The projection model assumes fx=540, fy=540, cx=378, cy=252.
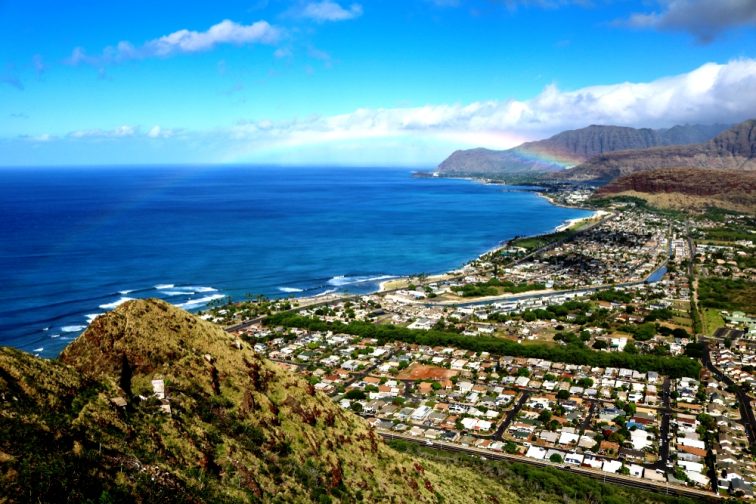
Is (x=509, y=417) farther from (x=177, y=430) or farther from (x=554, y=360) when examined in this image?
(x=177, y=430)

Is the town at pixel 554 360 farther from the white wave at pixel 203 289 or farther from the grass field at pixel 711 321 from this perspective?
the white wave at pixel 203 289

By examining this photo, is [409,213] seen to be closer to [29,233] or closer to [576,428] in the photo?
[29,233]

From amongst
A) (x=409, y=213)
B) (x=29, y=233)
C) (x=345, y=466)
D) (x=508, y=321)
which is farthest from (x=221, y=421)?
(x=409, y=213)

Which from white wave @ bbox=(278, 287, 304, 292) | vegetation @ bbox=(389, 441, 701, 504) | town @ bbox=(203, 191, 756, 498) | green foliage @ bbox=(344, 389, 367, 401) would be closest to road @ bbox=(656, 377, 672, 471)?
town @ bbox=(203, 191, 756, 498)

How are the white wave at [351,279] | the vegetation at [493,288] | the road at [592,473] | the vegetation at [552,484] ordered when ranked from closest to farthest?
the vegetation at [552,484], the road at [592,473], the vegetation at [493,288], the white wave at [351,279]

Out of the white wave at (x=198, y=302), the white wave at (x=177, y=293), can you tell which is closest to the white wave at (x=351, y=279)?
the white wave at (x=198, y=302)

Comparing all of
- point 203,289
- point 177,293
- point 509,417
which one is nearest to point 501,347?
point 509,417

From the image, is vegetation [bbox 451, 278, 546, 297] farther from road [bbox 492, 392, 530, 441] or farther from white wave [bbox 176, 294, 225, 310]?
white wave [bbox 176, 294, 225, 310]
